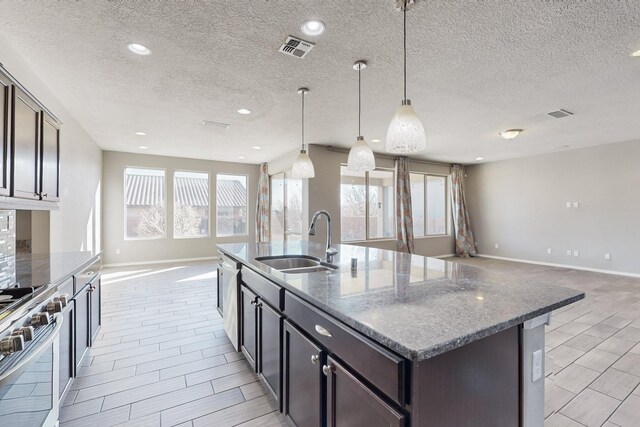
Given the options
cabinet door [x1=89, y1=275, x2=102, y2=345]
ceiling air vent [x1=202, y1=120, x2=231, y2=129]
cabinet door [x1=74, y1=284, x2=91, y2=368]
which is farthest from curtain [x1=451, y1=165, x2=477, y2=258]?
cabinet door [x1=74, y1=284, x2=91, y2=368]

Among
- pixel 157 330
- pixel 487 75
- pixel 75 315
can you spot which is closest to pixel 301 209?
pixel 157 330

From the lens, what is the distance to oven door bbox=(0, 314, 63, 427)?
40.1 inches

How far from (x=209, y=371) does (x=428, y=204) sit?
7.01 metres

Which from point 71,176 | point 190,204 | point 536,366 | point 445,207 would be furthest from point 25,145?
point 445,207

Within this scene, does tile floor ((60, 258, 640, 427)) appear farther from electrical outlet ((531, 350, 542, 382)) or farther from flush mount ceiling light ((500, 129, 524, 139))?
flush mount ceiling light ((500, 129, 524, 139))

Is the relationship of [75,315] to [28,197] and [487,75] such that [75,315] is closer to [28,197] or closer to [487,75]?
[28,197]

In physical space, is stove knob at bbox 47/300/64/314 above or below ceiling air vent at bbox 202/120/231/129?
below

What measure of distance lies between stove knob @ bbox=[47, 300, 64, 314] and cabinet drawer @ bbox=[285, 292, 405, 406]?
1211mm

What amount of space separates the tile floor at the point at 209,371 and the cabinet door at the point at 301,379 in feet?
1.13

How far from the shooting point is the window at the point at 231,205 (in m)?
7.68

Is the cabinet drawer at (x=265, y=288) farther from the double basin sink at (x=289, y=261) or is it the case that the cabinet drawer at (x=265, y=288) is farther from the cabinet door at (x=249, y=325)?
the double basin sink at (x=289, y=261)

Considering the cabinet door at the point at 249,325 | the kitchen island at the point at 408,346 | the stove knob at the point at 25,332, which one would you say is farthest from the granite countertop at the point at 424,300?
the stove knob at the point at 25,332

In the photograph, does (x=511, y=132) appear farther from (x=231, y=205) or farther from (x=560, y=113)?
(x=231, y=205)

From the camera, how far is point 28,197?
2090 millimetres
